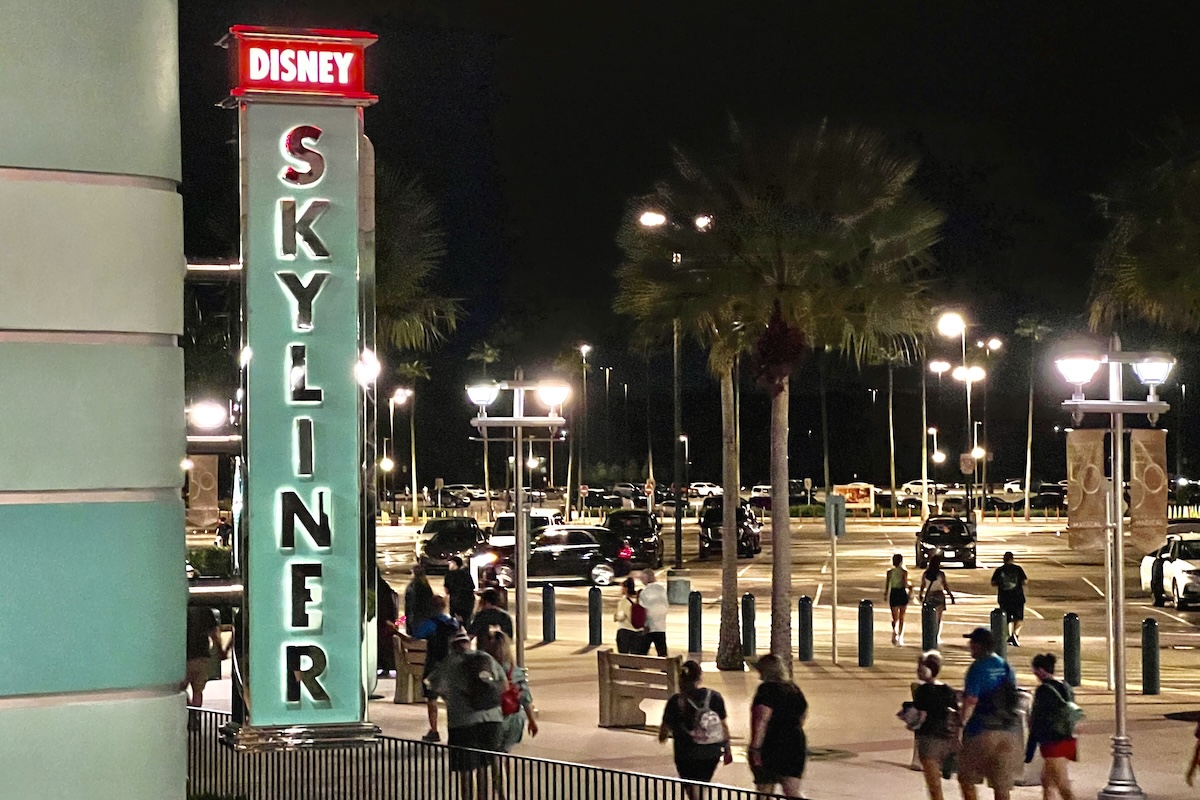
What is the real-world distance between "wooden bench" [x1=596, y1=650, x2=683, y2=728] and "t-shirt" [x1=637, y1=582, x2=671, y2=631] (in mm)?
3568

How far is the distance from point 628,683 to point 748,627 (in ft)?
25.0

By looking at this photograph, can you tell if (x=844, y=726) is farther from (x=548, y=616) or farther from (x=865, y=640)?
(x=548, y=616)

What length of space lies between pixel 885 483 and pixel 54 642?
127 m

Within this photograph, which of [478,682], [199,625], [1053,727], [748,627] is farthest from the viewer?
[748,627]

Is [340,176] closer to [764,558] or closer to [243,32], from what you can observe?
[243,32]

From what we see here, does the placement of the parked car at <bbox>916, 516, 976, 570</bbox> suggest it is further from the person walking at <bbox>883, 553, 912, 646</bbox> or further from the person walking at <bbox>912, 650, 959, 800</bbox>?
the person walking at <bbox>912, 650, 959, 800</bbox>

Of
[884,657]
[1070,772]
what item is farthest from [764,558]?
[1070,772]

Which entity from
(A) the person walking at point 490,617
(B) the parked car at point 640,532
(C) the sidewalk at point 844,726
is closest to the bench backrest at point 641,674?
(C) the sidewalk at point 844,726

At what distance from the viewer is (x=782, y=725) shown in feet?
42.1

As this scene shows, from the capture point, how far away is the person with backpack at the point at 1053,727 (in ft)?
45.0

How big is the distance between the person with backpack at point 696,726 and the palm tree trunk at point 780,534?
10.8 m

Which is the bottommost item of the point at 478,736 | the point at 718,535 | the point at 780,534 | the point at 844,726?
the point at 844,726

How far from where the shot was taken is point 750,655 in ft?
87.1

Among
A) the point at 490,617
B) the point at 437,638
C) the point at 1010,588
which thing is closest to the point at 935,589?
the point at 1010,588
